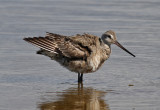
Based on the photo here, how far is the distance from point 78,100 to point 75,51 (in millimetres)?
1596

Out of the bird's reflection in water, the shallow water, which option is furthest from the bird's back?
the bird's reflection in water

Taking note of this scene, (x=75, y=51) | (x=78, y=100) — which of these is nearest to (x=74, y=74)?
(x=75, y=51)

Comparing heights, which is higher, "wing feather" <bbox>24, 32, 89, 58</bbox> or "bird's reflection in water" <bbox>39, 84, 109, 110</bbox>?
"wing feather" <bbox>24, 32, 89, 58</bbox>

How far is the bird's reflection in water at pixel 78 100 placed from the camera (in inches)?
346

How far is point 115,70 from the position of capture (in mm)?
11219

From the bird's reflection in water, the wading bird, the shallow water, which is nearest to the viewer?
the bird's reflection in water

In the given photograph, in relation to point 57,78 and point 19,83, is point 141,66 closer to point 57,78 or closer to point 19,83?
point 57,78

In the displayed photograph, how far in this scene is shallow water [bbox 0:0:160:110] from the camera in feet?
30.0

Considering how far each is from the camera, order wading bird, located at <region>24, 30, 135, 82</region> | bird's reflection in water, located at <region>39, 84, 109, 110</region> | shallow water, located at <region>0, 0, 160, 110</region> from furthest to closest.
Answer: wading bird, located at <region>24, 30, 135, 82</region> < shallow water, located at <region>0, 0, 160, 110</region> < bird's reflection in water, located at <region>39, 84, 109, 110</region>

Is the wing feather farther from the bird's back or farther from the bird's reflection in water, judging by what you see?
the bird's reflection in water

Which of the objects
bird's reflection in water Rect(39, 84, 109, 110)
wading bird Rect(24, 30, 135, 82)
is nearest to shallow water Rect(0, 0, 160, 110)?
bird's reflection in water Rect(39, 84, 109, 110)

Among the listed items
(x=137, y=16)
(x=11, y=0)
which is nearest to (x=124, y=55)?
(x=137, y=16)

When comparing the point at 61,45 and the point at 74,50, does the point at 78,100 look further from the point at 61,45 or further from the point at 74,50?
the point at 61,45

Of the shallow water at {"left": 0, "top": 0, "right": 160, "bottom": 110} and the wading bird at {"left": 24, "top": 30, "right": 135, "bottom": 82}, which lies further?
the wading bird at {"left": 24, "top": 30, "right": 135, "bottom": 82}
